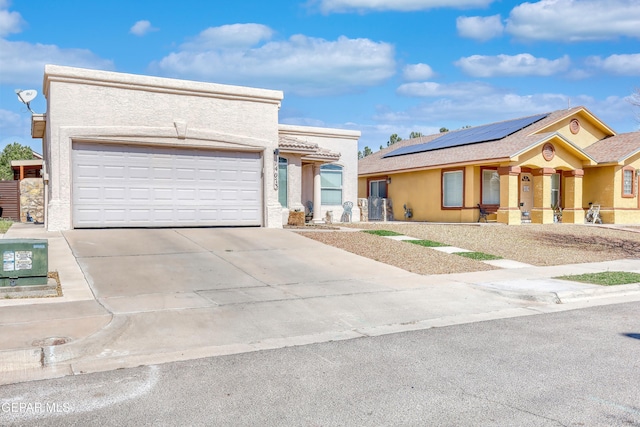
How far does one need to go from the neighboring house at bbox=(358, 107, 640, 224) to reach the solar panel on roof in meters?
0.10

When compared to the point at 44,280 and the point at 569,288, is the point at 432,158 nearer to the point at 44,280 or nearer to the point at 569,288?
the point at 569,288

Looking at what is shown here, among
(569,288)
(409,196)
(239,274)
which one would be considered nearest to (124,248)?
(239,274)

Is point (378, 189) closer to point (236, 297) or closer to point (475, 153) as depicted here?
point (475, 153)

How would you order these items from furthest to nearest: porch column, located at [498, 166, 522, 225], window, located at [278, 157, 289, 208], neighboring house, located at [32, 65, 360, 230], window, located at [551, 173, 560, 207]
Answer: window, located at [551, 173, 560, 207]
porch column, located at [498, 166, 522, 225]
window, located at [278, 157, 289, 208]
neighboring house, located at [32, 65, 360, 230]

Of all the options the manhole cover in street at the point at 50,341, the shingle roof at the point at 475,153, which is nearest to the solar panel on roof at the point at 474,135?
the shingle roof at the point at 475,153

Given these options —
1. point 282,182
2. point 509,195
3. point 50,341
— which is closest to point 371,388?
point 50,341

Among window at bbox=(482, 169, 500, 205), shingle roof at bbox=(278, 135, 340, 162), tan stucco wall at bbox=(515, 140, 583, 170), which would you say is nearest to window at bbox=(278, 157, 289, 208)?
shingle roof at bbox=(278, 135, 340, 162)

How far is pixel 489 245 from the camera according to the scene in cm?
1689

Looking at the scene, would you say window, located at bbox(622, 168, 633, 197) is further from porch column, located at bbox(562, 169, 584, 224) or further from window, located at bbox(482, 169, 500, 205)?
window, located at bbox(482, 169, 500, 205)

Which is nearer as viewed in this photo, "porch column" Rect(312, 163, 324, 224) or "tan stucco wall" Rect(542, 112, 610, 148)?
"porch column" Rect(312, 163, 324, 224)

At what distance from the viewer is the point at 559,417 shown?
173 inches

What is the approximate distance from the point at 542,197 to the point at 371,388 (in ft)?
75.5

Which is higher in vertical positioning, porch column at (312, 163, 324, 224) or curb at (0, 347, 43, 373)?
porch column at (312, 163, 324, 224)

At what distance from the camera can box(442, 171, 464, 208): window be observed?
2659 cm
